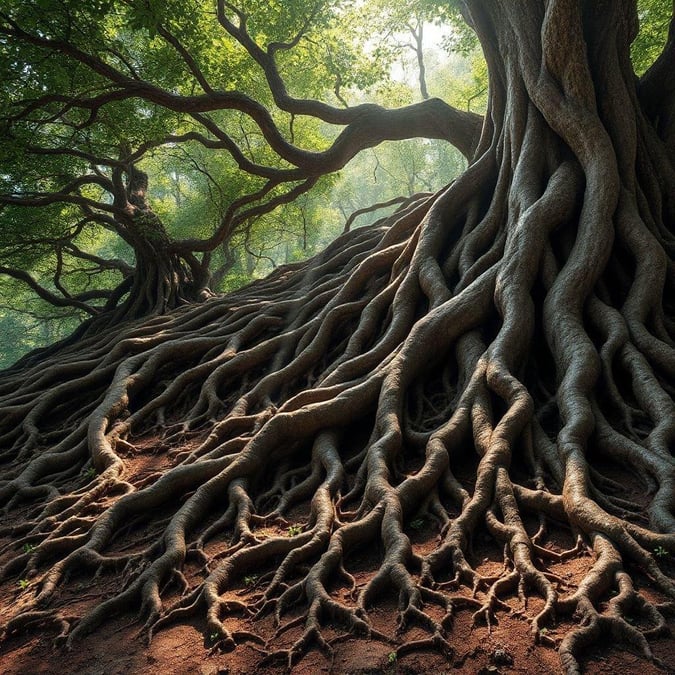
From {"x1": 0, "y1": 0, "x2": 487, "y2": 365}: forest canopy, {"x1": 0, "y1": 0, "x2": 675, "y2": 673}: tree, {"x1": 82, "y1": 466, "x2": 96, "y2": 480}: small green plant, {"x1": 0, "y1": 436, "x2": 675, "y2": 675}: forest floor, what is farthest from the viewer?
{"x1": 0, "y1": 0, "x2": 487, "y2": 365}: forest canopy

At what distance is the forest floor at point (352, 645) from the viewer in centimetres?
199

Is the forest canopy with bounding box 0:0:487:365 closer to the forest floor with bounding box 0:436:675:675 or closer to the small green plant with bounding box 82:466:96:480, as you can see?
the small green plant with bounding box 82:466:96:480

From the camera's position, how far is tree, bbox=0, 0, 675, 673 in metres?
2.56

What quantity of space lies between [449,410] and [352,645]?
210 centimetres

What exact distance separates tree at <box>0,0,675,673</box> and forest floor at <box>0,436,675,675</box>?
0.19 ft

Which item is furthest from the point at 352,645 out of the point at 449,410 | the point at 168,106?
the point at 168,106

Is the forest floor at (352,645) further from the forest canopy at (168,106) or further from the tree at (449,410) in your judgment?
the forest canopy at (168,106)

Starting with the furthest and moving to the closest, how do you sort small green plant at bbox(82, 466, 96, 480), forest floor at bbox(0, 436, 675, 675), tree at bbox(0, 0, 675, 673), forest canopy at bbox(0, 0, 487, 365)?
forest canopy at bbox(0, 0, 487, 365) → small green plant at bbox(82, 466, 96, 480) → tree at bbox(0, 0, 675, 673) → forest floor at bbox(0, 436, 675, 675)

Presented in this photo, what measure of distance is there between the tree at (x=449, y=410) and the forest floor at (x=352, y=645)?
58 mm

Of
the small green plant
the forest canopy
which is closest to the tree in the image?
the small green plant

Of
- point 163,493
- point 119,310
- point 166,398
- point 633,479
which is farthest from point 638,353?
point 119,310

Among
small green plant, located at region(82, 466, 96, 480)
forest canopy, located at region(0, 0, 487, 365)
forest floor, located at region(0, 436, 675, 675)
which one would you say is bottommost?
forest floor, located at region(0, 436, 675, 675)

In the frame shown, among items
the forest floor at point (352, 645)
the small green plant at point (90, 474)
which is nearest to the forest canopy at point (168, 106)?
the small green plant at point (90, 474)

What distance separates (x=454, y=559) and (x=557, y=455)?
97cm
